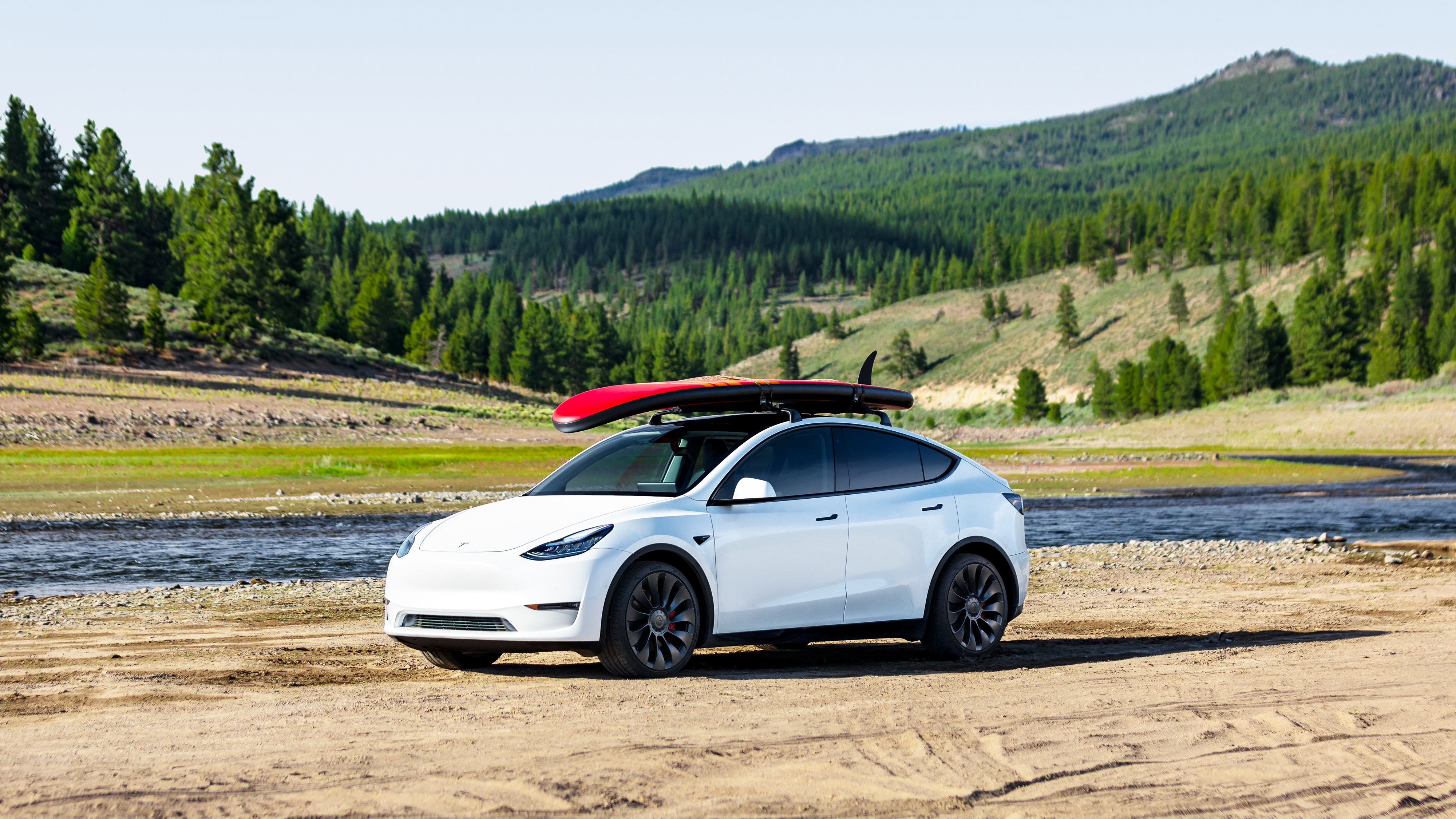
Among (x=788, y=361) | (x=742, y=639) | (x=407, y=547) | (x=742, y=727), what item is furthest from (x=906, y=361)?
(x=742, y=727)

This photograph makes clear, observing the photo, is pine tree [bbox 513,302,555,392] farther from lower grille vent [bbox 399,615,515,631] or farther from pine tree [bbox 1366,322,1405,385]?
lower grille vent [bbox 399,615,515,631]

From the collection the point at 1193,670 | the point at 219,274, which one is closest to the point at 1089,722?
the point at 1193,670

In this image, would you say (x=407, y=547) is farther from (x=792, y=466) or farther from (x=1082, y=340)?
(x=1082, y=340)

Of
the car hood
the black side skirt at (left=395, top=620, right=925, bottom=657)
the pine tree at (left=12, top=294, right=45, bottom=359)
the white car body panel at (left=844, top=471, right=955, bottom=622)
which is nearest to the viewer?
the black side skirt at (left=395, top=620, right=925, bottom=657)

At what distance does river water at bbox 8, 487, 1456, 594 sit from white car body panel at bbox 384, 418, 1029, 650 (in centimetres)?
830

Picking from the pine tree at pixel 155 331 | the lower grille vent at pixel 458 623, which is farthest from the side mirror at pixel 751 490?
the pine tree at pixel 155 331

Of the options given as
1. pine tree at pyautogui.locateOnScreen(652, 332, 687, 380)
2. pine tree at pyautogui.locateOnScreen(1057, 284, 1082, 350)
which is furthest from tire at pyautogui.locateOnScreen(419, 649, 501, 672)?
pine tree at pyautogui.locateOnScreen(1057, 284, 1082, 350)

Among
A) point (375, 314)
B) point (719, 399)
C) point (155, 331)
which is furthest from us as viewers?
point (375, 314)

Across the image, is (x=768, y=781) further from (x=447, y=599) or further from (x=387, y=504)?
(x=387, y=504)

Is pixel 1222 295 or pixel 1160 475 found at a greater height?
pixel 1222 295

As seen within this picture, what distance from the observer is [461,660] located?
9062 millimetres

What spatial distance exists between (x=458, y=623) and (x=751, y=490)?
83.1 inches

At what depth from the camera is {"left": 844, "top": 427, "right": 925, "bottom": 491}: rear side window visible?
959 centimetres

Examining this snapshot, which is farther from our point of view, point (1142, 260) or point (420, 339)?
point (1142, 260)
